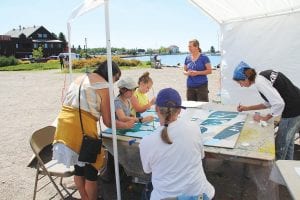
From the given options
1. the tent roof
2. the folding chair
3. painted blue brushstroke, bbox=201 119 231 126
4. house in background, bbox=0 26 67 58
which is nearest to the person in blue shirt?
the tent roof

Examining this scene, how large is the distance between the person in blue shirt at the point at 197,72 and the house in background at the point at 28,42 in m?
50.7

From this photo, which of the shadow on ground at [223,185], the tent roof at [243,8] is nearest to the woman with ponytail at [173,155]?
the shadow on ground at [223,185]

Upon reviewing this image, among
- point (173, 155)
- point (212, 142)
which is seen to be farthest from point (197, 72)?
point (173, 155)

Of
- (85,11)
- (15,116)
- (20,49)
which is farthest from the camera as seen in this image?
(20,49)

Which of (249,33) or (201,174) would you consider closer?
(201,174)

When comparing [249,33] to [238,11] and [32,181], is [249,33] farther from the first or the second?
[32,181]

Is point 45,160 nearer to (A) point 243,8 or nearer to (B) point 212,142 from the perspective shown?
(B) point 212,142

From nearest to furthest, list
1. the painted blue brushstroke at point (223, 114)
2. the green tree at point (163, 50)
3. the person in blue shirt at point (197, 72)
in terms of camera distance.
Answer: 1. the painted blue brushstroke at point (223, 114)
2. the person in blue shirt at point (197, 72)
3. the green tree at point (163, 50)

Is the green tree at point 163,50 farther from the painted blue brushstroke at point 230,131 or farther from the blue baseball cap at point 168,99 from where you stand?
the blue baseball cap at point 168,99

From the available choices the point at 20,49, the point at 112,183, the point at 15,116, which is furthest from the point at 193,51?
the point at 20,49

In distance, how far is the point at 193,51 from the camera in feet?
16.8

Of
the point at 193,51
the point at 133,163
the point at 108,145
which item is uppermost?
the point at 193,51

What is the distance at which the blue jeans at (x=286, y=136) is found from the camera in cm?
312

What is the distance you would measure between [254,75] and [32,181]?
3009 millimetres
